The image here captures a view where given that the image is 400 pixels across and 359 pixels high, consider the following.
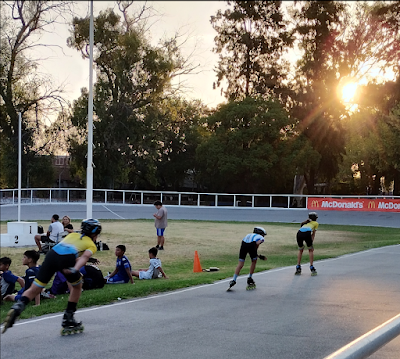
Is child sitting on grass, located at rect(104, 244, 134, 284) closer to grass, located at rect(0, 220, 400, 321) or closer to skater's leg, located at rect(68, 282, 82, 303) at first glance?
grass, located at rect(0, 220, 400, 321)

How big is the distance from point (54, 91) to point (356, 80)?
29.6 meters

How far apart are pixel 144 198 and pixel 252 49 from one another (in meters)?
24.0

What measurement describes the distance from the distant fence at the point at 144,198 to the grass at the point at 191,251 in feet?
22.4

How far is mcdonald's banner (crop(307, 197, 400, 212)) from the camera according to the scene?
38.0m

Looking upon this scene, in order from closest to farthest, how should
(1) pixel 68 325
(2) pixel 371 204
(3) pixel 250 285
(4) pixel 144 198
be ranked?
(1) pixel 68 325 < (3) pixel 250 285 < (2) pixel 371 204 < (4) pixel 144 198

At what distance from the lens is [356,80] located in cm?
5781

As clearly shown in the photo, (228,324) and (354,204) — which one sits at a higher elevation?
(354,204)

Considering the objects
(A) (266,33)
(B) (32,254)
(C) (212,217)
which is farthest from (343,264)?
(A) (266,33)

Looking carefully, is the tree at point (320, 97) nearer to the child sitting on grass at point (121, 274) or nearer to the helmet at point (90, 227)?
the child sitting on grass at point (121, 274)

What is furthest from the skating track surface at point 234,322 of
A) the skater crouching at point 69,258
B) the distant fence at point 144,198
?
the distant fence at point 144,198

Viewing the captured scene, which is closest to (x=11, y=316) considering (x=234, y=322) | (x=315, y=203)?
(x=234, y=322)

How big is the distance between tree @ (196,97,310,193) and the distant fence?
5.10 metres

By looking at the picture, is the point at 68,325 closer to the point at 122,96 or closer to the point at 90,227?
the point at 90,227

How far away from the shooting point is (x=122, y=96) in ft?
175
